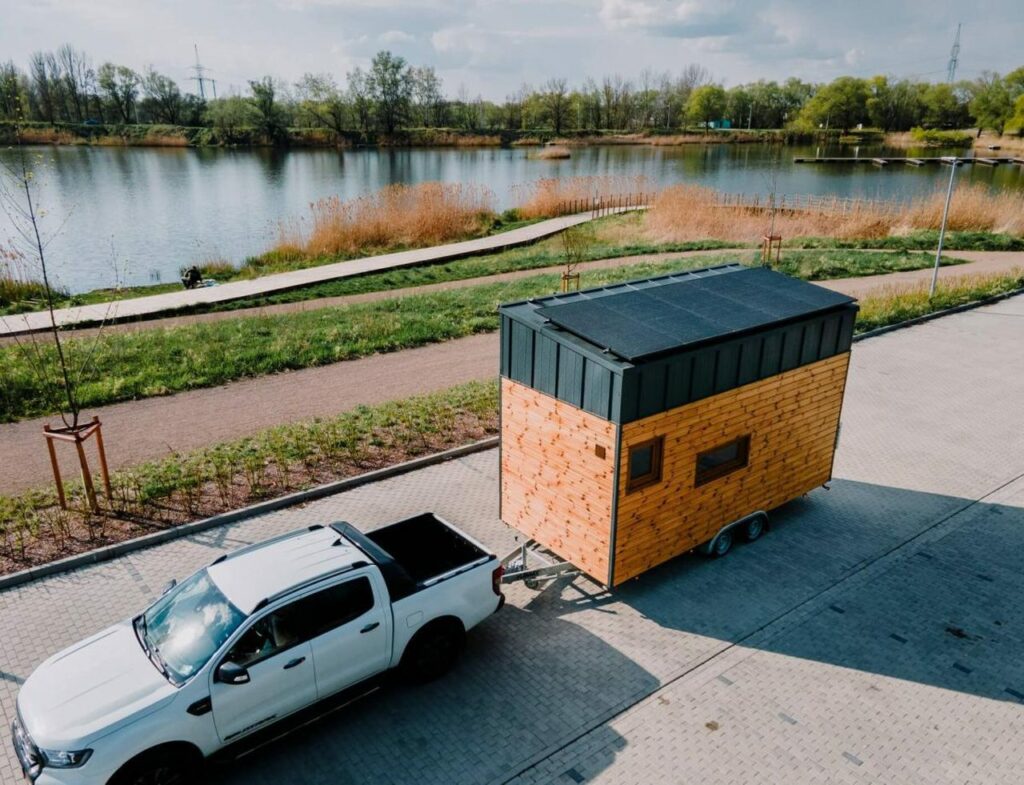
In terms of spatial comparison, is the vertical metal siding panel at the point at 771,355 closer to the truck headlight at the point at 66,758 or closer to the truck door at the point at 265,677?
the truck door at the point at 265,677

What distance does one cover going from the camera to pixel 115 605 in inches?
333

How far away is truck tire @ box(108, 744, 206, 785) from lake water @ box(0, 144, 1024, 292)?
17.0 meters

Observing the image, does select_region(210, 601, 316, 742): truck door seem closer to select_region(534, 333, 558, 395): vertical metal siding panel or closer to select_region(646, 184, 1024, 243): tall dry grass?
select_region(534, 333, 558, 395): vertical metal siding panel

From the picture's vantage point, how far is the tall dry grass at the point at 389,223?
3056 centimetres

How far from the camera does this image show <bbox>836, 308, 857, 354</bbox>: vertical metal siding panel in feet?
32.9

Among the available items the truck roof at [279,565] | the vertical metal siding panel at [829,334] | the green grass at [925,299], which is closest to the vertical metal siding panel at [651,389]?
the vertical metal siding panel at [829,334]

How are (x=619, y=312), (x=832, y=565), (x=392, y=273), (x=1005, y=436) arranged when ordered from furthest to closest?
(x=392, y=273) < (x=1005, y=436) < (x=832, y=565) < (x=619, y=312)

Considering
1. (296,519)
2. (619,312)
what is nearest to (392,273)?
(296,519)

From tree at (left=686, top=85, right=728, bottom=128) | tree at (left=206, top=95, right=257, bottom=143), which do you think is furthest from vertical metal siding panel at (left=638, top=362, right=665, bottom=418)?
tree at (left=686, top=85, right=728, bottom=128)

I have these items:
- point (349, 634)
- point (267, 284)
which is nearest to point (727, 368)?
point (349, 634)

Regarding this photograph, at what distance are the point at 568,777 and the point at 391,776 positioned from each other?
4.95 ft

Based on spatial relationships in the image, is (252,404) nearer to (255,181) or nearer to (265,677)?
(265,677)

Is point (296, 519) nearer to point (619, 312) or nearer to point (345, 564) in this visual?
point (345, 564)

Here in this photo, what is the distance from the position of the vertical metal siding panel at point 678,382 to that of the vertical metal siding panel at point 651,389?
0.11 meters
